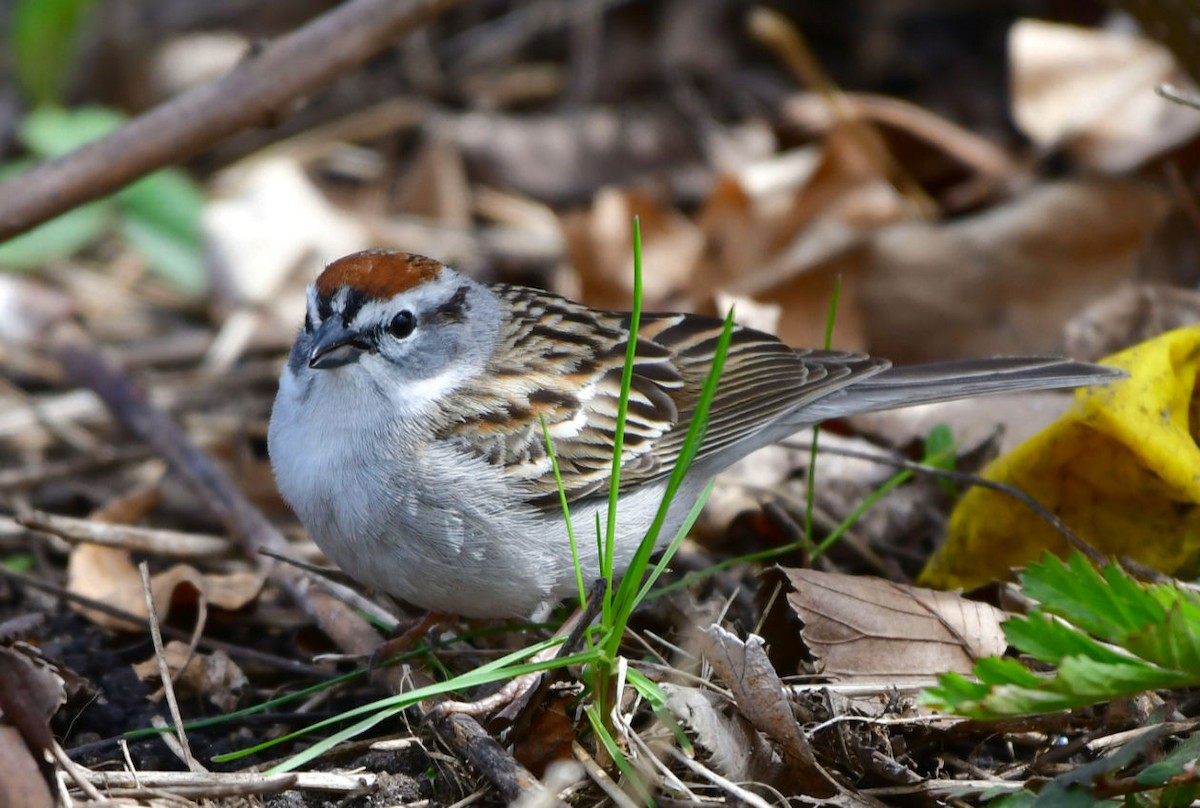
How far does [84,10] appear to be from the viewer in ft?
21.3

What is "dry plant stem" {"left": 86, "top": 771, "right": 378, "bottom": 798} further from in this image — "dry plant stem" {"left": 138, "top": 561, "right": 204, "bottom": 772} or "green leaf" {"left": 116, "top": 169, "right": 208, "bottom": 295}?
"green leaf" {"left": 116, "top": 169, "right": 208, "bottom": 295}

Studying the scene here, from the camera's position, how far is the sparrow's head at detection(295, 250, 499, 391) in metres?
3.63

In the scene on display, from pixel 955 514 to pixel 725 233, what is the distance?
2344mm

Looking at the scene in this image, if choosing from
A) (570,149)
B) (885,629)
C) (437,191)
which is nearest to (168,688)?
(885,629)

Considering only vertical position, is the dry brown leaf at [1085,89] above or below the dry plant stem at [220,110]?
below

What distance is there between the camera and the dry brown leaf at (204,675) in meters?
3.61

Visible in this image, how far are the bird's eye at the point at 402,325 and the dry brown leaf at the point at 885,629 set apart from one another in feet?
3.98

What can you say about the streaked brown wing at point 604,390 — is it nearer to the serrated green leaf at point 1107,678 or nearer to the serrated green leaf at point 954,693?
the serrated green leaf at point 954,693

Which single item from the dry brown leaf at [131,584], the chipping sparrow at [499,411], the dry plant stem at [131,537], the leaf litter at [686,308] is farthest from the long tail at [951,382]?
the dry plant stem at [131,537]

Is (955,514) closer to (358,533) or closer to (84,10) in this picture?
(358,533)

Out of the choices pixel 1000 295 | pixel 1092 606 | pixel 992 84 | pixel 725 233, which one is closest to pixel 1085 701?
pixel 1092 606

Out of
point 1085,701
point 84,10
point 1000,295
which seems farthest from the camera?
point 84,10

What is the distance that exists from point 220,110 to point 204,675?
191 centimetres

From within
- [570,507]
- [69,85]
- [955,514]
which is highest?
[69,85]
